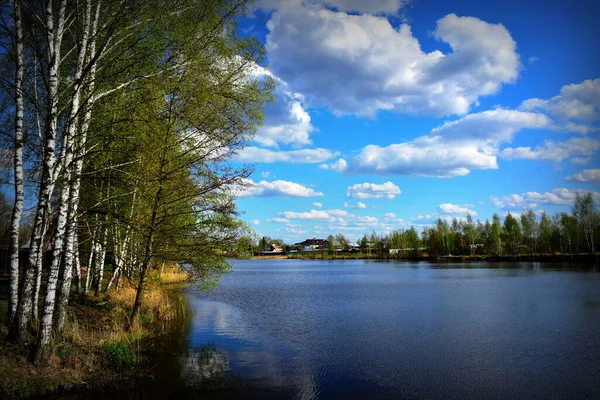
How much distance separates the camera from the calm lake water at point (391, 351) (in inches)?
452

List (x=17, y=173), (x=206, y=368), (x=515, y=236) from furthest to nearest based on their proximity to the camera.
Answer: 1. (x=515, y=236)
2. (x=206, y=368)
3. (x=17, y=173)

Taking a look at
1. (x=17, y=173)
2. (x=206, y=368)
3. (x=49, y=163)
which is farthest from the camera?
(x=206, y=368)

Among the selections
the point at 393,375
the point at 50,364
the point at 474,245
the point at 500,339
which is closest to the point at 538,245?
the point at 474,245

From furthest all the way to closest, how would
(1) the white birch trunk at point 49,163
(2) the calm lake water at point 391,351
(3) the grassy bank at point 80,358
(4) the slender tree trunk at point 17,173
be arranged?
(2) the calm lake water at point 391,351
(4) the slender tree trunk at point 17,173
(1) the white birch trunk at point 49,163
(3) the grassy bank at point 80,358

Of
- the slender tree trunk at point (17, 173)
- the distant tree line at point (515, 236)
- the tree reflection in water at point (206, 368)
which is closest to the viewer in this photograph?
the slender tree trunk at point (17, 173)

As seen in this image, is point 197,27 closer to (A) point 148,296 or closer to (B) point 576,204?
(A) point 148,296

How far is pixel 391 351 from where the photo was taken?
1532cm

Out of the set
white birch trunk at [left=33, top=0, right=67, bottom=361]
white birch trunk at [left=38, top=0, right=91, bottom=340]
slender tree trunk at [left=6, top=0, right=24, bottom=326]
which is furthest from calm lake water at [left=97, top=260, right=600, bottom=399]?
slender tree trunk at [left=6, top=0, right=24, bottom=326]

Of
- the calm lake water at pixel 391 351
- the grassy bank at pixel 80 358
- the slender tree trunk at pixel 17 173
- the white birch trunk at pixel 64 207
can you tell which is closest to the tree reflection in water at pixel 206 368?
the calm lake water at pixel 391 351

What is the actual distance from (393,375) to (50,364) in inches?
367

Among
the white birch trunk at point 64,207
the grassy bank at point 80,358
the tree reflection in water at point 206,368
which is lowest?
the tree reflection in water at point 206,368

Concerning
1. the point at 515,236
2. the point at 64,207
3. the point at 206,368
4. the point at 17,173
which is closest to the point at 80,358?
the point at 206,368

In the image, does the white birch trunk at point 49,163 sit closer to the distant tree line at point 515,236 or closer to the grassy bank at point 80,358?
the grassy bank at point 80,358

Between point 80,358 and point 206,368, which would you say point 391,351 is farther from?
point 80,358
